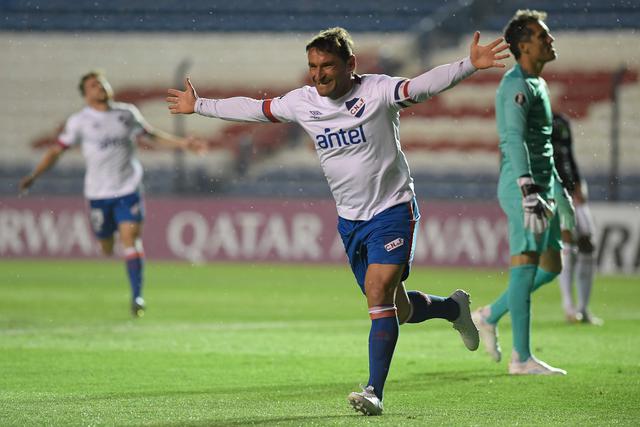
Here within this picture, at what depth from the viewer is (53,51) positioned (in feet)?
76.6

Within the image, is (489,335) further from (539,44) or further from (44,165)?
(44,165)

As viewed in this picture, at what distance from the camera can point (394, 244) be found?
6051 mm

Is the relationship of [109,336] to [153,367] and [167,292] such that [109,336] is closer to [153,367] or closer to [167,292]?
[153,367]

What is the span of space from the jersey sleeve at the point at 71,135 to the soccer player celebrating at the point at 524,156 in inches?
229

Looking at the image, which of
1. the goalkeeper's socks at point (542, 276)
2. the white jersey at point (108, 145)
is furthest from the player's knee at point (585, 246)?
the white jersey at point (108, 145)

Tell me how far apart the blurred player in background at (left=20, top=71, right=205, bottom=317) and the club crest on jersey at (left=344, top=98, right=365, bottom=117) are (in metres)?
5.88

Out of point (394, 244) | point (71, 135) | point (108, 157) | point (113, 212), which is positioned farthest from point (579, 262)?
point (394, 244)

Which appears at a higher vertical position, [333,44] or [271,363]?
[333,44]

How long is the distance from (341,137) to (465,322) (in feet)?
5.09

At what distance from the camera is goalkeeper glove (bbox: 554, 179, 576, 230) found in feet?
26.4

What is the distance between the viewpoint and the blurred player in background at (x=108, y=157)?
11.9 metres

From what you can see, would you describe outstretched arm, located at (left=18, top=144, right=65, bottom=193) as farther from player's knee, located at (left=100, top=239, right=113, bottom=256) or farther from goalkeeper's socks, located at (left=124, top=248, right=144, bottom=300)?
goalkeeper's socks, located at (left=124, top=248, right=144, bottom=300)

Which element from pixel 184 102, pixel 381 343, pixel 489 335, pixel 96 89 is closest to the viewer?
pixel 381 343

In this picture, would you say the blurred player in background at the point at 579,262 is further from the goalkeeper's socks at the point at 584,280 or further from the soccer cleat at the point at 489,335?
the soccer cleat at the point at 489,335
